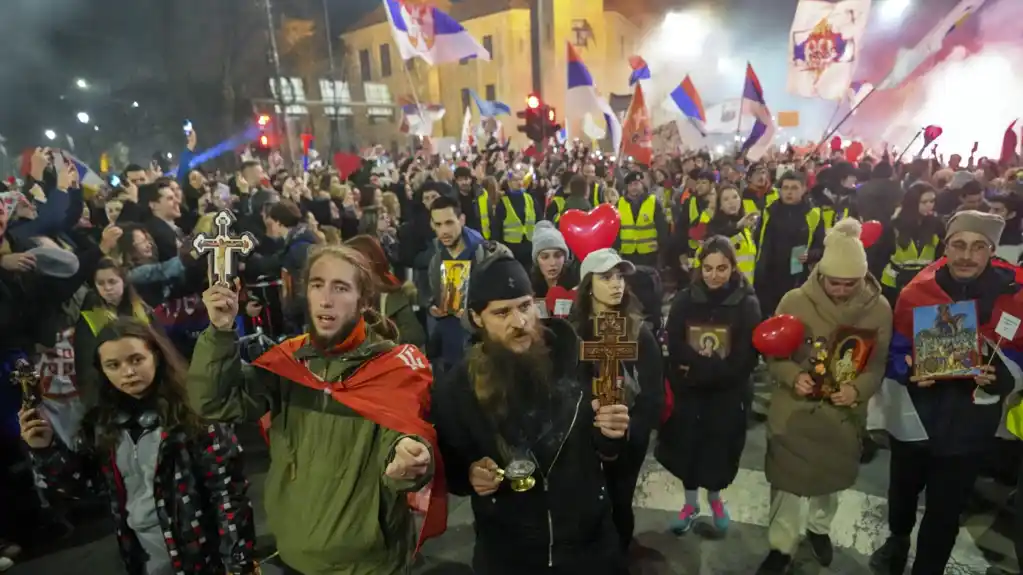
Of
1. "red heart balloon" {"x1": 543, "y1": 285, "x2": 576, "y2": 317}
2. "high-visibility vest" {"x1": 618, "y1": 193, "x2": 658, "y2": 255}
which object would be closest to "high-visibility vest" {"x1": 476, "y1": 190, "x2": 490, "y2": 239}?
"high-visibility vest" {"x1": 618, "y1": 193, "x2": 658, "y2": 255}

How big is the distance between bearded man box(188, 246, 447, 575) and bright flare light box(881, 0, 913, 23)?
23.7 m

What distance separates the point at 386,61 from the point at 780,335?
43009 millimetres

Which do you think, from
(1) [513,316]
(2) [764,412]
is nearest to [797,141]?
(2) [764,412]

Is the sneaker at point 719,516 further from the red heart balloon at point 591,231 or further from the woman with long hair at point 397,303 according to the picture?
the woman with long hair at point 397,303

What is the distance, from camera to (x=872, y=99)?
71.9ft

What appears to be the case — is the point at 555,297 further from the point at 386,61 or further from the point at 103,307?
the point at 386,61

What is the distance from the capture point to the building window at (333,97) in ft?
126

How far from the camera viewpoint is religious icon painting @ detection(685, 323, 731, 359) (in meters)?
3.68

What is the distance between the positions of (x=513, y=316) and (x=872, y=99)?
24353 mm

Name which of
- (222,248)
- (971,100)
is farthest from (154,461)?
(971,100)

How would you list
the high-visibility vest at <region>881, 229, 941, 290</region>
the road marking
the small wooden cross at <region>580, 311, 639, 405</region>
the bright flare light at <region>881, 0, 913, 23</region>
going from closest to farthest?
the small wooden cross at <region>580, 311, 639, 405</region>
the road marking
the high-visibility vest at <region>881, 229, 941, 290</region>
the bright flare light at <region>881, 0, 913, 23</region>

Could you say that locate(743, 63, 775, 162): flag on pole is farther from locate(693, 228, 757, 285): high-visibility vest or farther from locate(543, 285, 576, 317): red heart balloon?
locate(543, 285, 576, 317): red heart balloon

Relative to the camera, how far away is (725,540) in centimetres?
411

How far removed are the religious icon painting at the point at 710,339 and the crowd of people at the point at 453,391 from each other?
1 cm
